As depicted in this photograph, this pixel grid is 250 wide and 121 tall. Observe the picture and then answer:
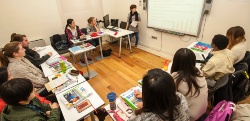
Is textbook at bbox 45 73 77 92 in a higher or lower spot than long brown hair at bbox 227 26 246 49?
lower

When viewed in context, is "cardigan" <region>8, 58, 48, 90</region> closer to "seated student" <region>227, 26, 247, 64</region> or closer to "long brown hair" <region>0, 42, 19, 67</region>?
"long brown hair" <region>0, 42, 19, 67</region>

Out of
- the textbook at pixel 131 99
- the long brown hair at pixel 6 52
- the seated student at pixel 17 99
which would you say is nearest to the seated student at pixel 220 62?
the textbook at pixel 131 99

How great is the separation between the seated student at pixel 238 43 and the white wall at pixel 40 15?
407 cm

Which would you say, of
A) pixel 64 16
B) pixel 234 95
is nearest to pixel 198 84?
pixel 234 95

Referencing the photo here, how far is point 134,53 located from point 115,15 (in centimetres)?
187

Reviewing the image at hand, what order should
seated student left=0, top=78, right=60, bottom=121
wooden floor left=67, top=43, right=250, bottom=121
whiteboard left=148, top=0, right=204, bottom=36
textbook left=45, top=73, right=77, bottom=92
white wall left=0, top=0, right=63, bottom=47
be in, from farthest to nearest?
white wall left=0, top=0, right=63, bottom=47, whiteboard left=148, top=0, right=204, bottom=36, wooden floor left=67, top=43, right=250, bottom=121, textbook left=45, top=73, right=77, bottom=92, seated student left=0, top=78, right=60, bottom=121

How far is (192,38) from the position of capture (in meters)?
3.45

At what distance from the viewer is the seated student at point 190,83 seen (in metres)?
1.26

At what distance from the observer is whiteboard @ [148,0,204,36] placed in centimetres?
317

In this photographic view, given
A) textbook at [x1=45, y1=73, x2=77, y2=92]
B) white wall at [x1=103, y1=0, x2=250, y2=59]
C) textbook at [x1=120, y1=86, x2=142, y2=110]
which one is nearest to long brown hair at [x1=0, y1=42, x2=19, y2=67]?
textbook at [x1=45, y1=73, x2=77, y2=92]

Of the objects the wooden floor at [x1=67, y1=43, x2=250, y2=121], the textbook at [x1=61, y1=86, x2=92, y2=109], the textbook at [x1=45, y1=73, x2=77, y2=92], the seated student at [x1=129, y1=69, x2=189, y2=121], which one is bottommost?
the wooden floor at [x1=67, y1=43, x2=250, y2=121]

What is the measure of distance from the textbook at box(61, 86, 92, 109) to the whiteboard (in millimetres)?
2836

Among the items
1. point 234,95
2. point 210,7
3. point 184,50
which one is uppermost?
point 210,7

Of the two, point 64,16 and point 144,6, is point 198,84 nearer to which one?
point 144,6
